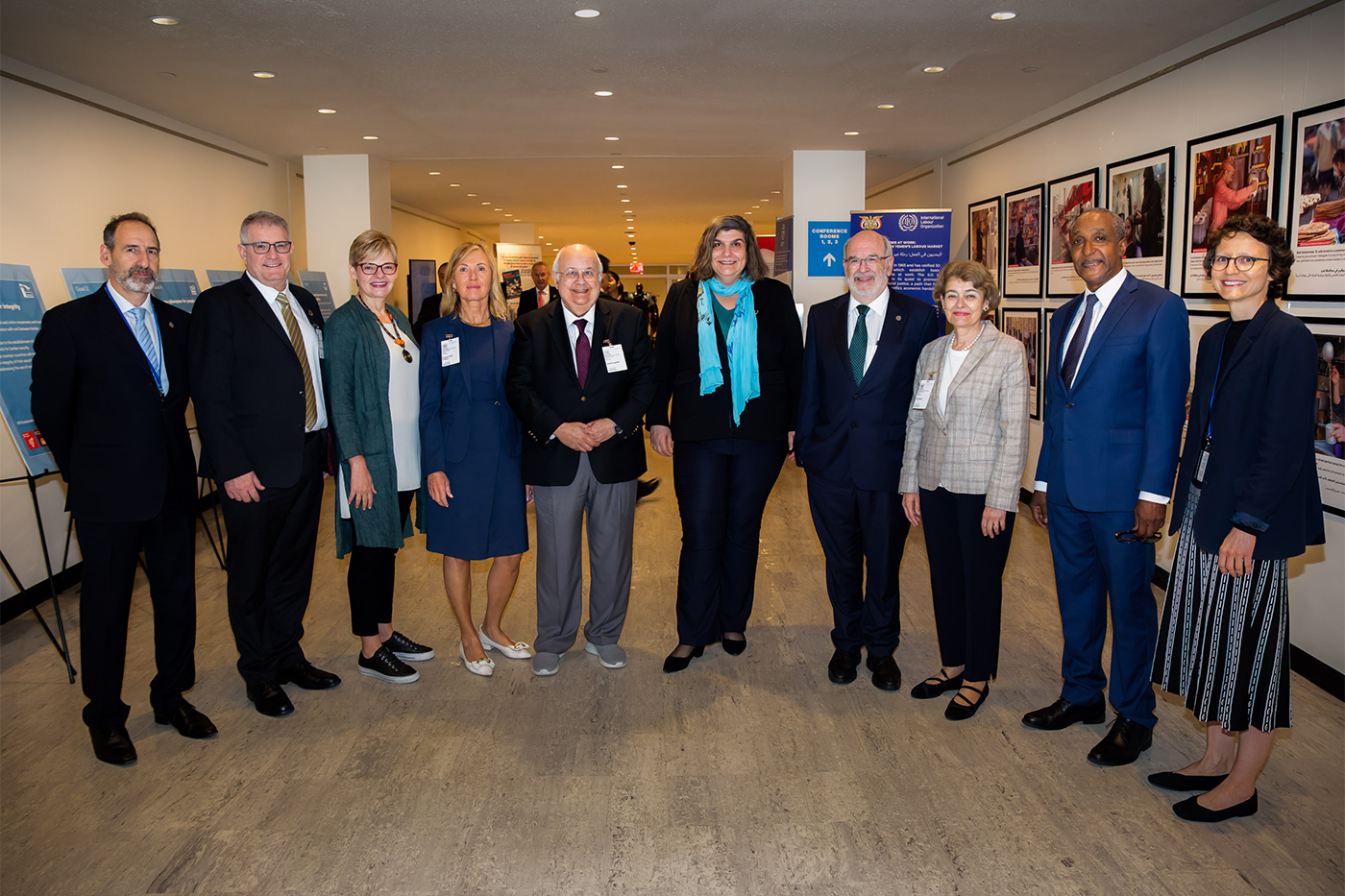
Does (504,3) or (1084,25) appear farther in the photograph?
(1084,25)

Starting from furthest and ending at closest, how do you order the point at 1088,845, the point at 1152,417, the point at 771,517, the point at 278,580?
the point at 771,517, the point at 278,580, the point at 1152,417, the point at 1088,845

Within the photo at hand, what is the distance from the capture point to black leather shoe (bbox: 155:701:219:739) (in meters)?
3.20

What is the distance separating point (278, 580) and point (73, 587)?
2.53 meters

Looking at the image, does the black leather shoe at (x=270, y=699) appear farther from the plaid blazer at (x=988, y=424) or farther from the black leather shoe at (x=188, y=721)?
the plaid blazer at (x=988, y=424)

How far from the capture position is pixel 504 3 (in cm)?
422

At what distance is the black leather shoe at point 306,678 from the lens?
11.9ft

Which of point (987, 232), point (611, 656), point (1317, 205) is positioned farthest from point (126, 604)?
point (987, 232)

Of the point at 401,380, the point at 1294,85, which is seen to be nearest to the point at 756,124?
the point at 1294,85

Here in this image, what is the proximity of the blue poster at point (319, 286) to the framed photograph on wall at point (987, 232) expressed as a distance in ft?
19.9

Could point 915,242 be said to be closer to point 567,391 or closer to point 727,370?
point 727,370

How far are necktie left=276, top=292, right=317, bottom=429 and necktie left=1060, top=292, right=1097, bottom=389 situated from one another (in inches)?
109

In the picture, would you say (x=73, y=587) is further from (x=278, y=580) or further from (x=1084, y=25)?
(x=1084, y=25)

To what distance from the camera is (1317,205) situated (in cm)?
386

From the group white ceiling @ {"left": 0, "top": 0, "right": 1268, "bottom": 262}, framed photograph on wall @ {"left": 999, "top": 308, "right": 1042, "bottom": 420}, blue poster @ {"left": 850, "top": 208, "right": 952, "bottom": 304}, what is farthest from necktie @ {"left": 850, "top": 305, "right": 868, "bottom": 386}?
blue poster @ {"left": 850, "top": 208, "right": 952, "bottom": 304}
